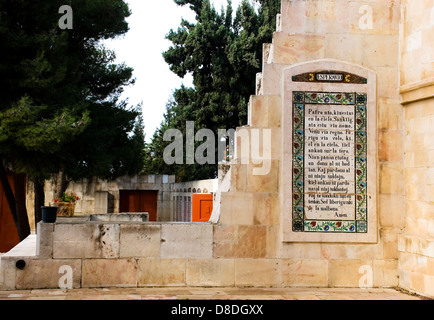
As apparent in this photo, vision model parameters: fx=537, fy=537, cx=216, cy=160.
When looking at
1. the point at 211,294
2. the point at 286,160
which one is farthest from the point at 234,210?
the point at 211,294

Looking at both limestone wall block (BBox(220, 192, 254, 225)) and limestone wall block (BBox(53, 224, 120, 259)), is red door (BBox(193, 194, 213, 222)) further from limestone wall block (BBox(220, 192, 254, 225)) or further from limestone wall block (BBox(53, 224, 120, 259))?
limestone wall block (BBox(53, 224, 120, 259))

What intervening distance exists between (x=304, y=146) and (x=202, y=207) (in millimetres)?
8732

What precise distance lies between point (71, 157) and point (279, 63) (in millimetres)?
9803

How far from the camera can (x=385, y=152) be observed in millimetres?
8312

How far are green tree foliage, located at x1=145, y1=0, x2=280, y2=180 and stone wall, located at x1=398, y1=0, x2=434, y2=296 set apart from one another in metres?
16.2

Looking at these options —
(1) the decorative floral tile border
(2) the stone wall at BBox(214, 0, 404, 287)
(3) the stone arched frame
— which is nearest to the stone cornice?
(2) the stone wall at BBox(214, 0, 404, 287)

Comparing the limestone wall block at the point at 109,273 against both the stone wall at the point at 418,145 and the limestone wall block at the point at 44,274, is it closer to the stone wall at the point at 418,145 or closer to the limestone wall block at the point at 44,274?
the limestone wall block at the point at 44,274

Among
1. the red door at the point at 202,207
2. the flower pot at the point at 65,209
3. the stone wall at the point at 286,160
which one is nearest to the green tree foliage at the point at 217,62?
the red door at the point at 202,207

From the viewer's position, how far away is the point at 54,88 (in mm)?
14992

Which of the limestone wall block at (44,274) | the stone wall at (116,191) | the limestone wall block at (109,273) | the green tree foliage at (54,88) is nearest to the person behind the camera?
the limestone wall block at (44,274)

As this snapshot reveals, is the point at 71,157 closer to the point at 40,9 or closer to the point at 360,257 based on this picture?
the point at 40,9

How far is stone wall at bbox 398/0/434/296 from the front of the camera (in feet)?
25.4

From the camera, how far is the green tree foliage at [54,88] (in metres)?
13.9

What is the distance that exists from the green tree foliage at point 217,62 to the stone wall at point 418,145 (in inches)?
636
